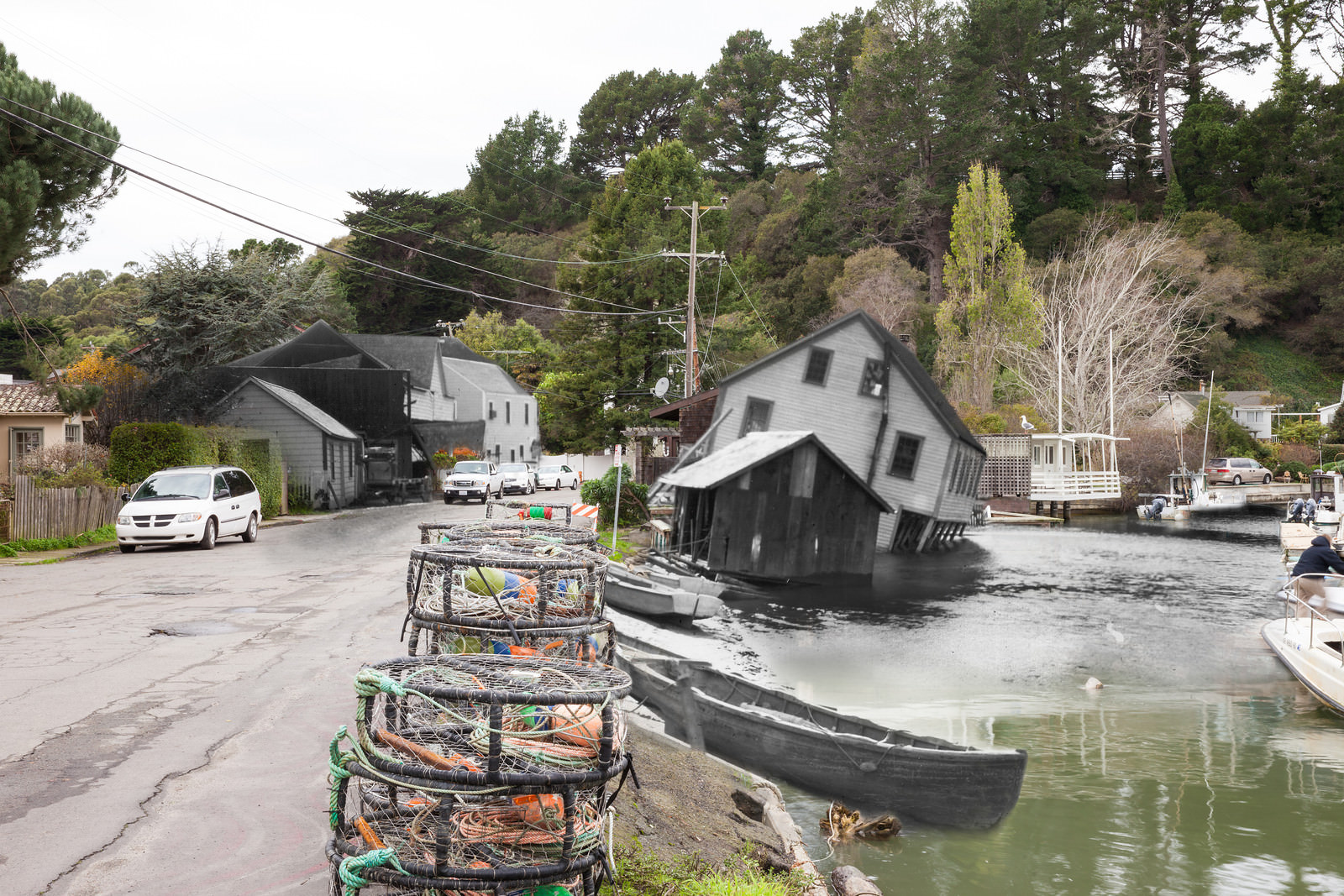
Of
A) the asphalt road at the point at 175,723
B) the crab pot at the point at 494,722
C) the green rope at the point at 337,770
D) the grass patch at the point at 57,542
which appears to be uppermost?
the crab pot at the point at 494,722

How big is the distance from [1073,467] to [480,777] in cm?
5911

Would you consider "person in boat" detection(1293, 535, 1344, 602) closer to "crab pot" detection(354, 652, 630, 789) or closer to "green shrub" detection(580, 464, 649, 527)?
"green shrub" detection(580, 464, 649, 527)

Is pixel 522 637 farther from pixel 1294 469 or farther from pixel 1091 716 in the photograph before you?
pixel 1294 469

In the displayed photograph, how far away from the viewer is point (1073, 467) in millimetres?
58312

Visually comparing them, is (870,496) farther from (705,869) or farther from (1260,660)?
Answer: (705,869)

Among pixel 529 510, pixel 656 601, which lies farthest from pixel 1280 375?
pixel 529 510

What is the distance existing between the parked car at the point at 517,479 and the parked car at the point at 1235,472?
46033 millimetres

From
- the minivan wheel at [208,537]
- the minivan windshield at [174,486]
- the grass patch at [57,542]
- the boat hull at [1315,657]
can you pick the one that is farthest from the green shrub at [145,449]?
the boat hull at [1315,657]

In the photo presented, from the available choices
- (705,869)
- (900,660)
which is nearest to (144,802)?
(705,869)

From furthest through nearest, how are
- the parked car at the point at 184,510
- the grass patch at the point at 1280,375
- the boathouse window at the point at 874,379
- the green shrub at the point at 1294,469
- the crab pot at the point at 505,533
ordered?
the grass patch at the point at 1280,375
the green shrub at the point at 1294,469
the boathouse window at the point at 874,379
the parked car at the point at 184,510
the crab pot at the point at 505,533

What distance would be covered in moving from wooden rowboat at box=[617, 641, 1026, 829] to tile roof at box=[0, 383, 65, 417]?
2520 centimetres

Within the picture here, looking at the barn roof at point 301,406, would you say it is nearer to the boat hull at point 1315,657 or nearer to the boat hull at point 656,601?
the boat hull at point 656,601

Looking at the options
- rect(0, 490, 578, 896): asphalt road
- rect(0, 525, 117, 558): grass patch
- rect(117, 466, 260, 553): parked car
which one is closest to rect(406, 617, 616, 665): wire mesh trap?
rect(0, 490, 578, 896): asphalt road

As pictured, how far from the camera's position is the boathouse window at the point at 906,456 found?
37.0 metres
